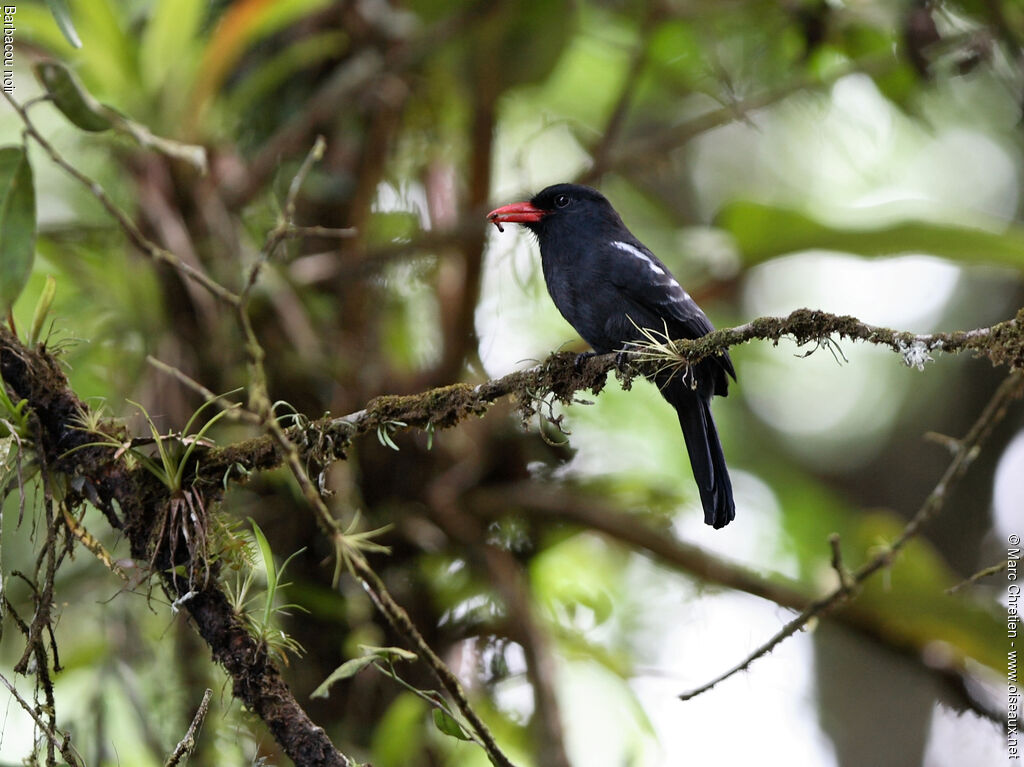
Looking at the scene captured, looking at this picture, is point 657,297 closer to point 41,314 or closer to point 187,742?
point 41,314

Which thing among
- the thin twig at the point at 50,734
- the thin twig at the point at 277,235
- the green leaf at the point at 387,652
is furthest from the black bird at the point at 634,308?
the thin twig at the point at 50,734

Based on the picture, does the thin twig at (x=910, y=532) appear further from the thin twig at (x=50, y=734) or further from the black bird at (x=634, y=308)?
the thin twig at (x=50, y=734)

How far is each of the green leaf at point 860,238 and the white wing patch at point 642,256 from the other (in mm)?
529

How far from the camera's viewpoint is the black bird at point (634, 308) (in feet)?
9.61

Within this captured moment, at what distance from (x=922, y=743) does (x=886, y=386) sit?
282cm

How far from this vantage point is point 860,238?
11.6 ft

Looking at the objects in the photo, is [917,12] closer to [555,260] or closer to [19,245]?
[555,260]

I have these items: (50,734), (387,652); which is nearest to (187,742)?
(50,734)

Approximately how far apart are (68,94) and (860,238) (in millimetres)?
2693

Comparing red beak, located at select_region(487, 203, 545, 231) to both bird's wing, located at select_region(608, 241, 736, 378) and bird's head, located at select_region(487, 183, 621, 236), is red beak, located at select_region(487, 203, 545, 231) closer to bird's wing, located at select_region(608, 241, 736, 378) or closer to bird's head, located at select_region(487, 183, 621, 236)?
bird's head, located at select_region(487, 183, 621, 236)

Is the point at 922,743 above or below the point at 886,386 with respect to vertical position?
below

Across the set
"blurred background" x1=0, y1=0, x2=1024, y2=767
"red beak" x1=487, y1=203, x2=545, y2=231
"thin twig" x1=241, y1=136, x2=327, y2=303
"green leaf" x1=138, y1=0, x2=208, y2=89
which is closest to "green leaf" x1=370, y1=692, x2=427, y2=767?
"blurred background" x1=0, y1=0, x2=1024, y2=767

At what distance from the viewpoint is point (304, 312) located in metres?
3.95

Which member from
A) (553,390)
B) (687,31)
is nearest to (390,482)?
(553,390)
